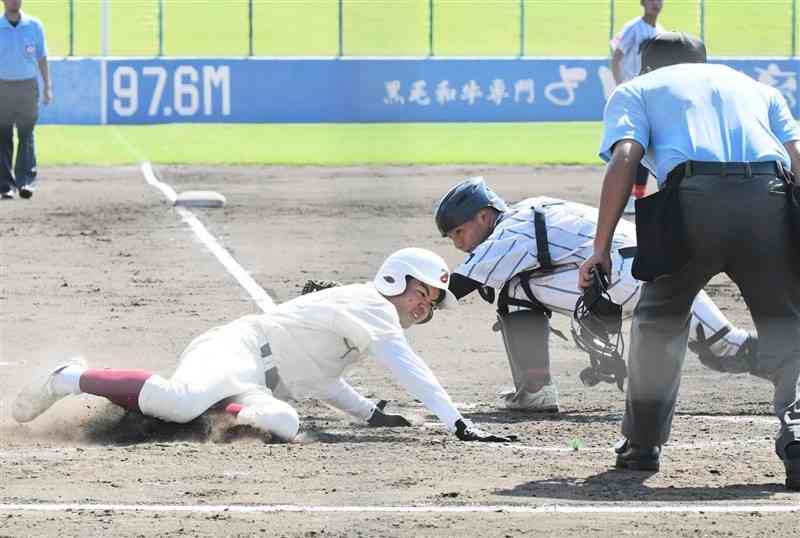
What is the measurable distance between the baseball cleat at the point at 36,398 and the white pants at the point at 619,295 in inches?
89.4

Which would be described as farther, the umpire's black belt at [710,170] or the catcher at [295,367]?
the catcher at [295,367]

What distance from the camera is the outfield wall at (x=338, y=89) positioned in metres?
33.3

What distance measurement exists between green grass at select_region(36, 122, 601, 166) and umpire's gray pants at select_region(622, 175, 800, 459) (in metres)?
18.0

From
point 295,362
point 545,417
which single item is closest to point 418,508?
point 295,362

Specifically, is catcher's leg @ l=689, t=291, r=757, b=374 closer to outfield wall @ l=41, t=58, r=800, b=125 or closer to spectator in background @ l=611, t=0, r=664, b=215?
spectator in background @ l=611, t=0, r=664, b=215

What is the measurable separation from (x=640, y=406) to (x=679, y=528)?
1071mm

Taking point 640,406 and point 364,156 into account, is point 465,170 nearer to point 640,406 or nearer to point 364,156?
point 364,156

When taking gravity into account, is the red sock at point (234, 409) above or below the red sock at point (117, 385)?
below

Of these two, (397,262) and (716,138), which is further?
(397,262)

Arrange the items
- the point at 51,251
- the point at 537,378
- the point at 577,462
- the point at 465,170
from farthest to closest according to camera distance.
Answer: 1. the point at 465,170
2. the point at 51,251
3. the point at 537,378
4. the point at 577,462

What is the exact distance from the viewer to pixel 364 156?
2689 cm

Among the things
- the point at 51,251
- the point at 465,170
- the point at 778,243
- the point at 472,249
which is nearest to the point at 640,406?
the point at 778,243

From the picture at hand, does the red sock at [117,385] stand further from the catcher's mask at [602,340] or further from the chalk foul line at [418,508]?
the catcher's mask at [602,340]

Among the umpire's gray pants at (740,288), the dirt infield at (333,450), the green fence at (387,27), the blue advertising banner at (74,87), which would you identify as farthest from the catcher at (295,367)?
the green fence at (387,27)
